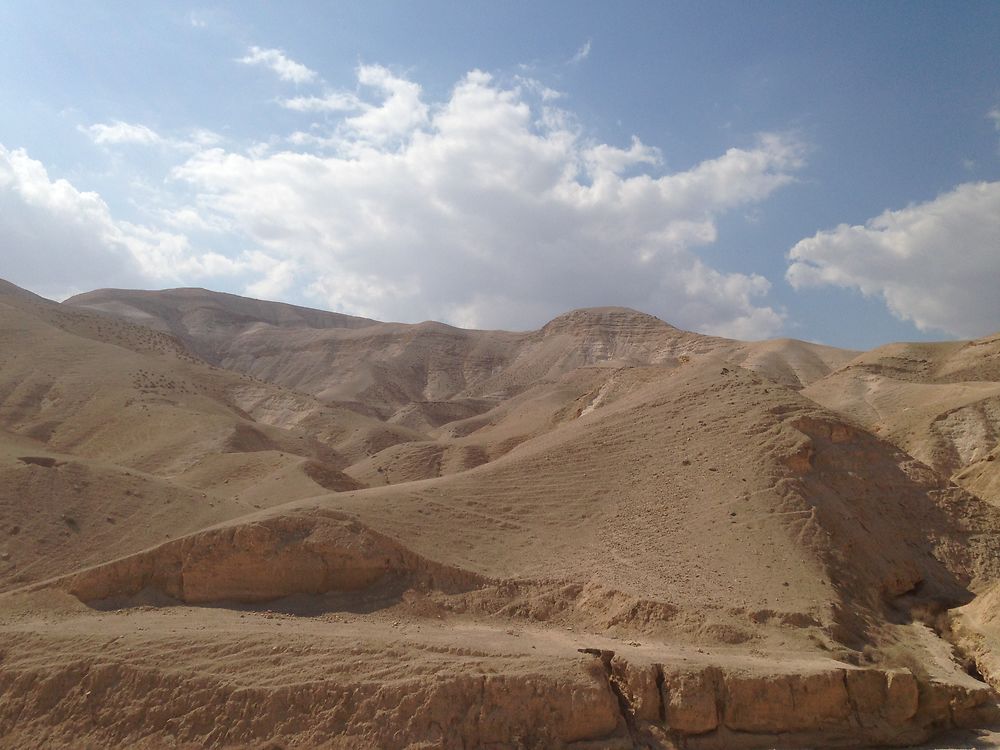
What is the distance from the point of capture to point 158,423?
36281 millimetres

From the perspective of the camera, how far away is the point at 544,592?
1645 centimetres

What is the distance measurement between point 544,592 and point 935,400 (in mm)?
27827

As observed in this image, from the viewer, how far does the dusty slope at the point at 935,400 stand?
31203 mm

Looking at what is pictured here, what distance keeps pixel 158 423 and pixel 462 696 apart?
1124 inches

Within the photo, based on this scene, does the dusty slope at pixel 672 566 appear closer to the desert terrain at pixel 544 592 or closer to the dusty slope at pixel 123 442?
the desert terrain at pixel 544 592

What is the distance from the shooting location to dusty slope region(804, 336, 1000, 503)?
31.2 metres

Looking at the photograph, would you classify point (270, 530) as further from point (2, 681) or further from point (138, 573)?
point (2, 681)

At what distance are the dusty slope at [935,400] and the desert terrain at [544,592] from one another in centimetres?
23

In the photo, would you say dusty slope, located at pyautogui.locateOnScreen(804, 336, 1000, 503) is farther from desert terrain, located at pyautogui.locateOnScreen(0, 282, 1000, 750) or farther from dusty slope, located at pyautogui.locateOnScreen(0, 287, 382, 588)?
dusty slope, located at pyautogui.locateOnScreen(0, 287, 382, 588)

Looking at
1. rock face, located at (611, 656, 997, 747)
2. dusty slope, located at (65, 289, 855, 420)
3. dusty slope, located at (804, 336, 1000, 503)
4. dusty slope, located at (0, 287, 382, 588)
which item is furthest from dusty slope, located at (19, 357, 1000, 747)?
dusty slope, located at (65, 289, 855, 420)

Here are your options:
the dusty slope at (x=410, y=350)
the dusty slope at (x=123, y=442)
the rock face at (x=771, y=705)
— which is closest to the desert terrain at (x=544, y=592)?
the rock face at (x=771, y=705)

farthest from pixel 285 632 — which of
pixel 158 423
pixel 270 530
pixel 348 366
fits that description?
pixel 348 366

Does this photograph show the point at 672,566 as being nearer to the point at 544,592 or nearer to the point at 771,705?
the point at 544,592

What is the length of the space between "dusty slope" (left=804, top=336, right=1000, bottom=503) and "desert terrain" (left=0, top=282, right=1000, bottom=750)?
227mm
